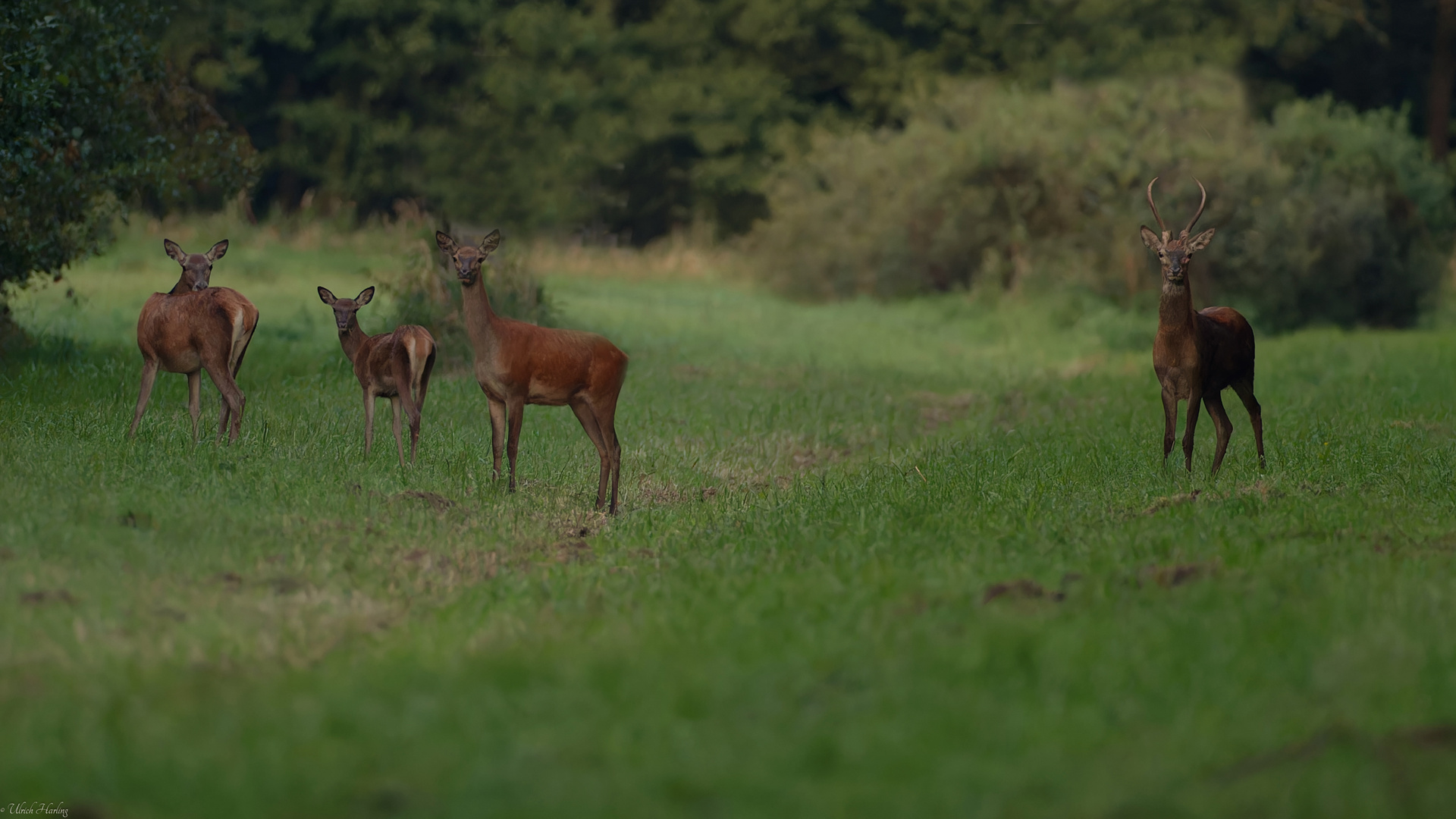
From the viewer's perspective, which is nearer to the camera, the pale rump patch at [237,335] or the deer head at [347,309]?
the pale rump patch at [237,335]

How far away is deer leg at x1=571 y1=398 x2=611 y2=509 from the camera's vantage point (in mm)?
10492

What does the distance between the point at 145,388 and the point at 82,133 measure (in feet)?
17.9

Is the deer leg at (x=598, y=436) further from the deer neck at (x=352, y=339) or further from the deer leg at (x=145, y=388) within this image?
the deer leg at (x=145, y=388)

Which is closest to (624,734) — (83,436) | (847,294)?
(83,436)

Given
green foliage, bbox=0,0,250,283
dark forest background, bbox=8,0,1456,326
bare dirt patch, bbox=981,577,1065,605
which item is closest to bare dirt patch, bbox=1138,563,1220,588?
bare dirt patch, bbox=981,577,1065,605

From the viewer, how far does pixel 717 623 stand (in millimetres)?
6852

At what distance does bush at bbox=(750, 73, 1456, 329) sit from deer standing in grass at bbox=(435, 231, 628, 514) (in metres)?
18.6

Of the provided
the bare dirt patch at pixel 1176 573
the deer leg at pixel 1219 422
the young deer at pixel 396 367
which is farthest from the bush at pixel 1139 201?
the bare dirt patch at pixel 1176 573

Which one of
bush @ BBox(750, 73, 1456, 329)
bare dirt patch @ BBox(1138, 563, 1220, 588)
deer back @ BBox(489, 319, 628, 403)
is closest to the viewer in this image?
bare dirt patch @ BBox(1138, 563, 1220, 588)

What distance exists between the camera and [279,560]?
8.25 m

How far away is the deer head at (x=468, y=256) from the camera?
1027 centimetres

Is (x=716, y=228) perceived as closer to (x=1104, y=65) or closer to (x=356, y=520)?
(x=1104, y=65)

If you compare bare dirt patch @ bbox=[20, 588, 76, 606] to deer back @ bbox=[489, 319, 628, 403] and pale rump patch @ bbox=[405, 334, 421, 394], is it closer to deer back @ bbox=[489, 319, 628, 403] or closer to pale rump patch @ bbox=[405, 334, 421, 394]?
deer back @ bbox=[489, 319, 628, 403]

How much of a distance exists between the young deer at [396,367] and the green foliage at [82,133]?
3862 mm
